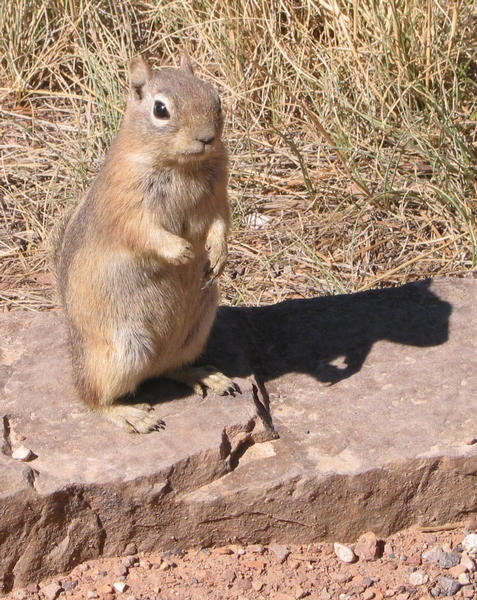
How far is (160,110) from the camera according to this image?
3930mm

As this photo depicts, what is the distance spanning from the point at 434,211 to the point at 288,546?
10.5 ft

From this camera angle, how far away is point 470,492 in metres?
4.16

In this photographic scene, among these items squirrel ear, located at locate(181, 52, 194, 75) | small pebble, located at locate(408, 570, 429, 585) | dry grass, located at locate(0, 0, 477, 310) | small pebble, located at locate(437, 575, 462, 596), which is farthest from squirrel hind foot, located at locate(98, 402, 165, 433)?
dry grass, located at locate(0, 0, 477, 310)

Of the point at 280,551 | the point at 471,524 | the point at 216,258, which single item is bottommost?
the point at 280,551

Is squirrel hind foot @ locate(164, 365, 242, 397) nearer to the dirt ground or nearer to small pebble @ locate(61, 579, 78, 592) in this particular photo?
the dirt ground

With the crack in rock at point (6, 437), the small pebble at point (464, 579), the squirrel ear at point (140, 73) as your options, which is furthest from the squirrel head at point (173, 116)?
the small pebble at point (464, 579)

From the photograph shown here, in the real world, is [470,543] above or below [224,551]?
above

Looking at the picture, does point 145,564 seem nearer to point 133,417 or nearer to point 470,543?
point 133,417

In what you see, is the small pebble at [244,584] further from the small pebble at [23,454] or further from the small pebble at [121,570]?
the small pebble at [23,454]

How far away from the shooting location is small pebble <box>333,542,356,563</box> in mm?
4070

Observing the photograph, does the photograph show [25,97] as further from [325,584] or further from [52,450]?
[325,584]

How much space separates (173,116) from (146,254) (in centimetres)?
63

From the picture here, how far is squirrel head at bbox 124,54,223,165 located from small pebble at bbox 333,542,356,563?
69.3 inches

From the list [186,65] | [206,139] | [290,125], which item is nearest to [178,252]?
[206,139]
